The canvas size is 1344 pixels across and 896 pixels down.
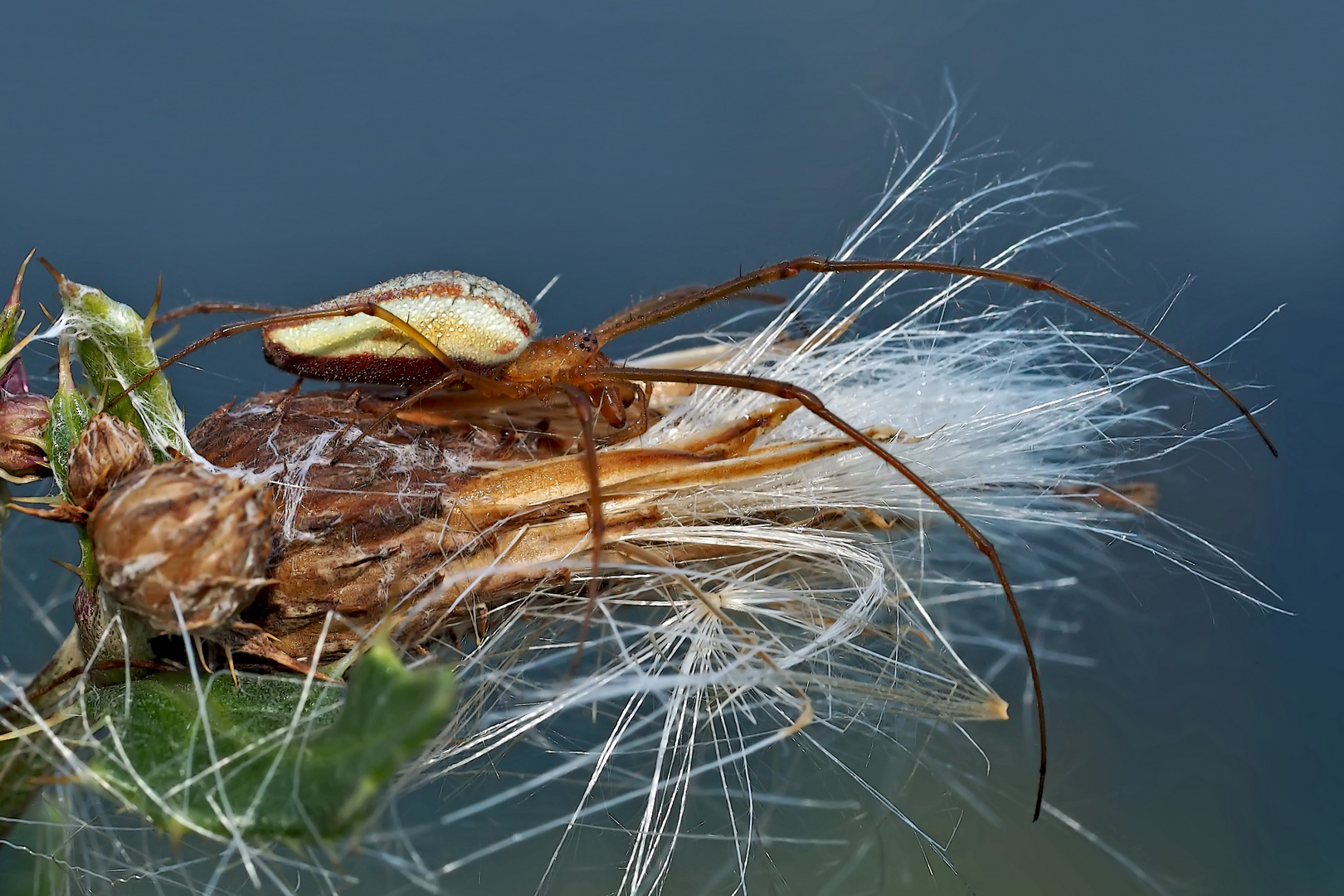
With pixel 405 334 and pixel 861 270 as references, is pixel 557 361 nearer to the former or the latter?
pixel 405 334

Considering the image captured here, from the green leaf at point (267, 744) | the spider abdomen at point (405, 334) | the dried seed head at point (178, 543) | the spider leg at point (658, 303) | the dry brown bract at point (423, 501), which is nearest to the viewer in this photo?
the green leaf at point (267, 744)

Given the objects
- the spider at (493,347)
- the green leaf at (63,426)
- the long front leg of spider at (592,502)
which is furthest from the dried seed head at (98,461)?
the long front leg of spider at (592,502)

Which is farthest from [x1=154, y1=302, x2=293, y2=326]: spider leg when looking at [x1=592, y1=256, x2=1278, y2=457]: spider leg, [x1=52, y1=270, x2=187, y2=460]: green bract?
[x1=592, y1=256, x2=1278, y2=457]: spider leg

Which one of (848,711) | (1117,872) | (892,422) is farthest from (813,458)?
(1117,872)

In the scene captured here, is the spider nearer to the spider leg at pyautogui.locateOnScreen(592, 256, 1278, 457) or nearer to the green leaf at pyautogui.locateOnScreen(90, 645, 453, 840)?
the spider leg at pyautogui.locateOnScreen(592, 256, 1278, 457)

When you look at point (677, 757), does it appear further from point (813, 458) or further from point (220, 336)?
point (220, 336)

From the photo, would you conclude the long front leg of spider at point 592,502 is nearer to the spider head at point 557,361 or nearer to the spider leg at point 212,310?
the spider head at point 557,361
